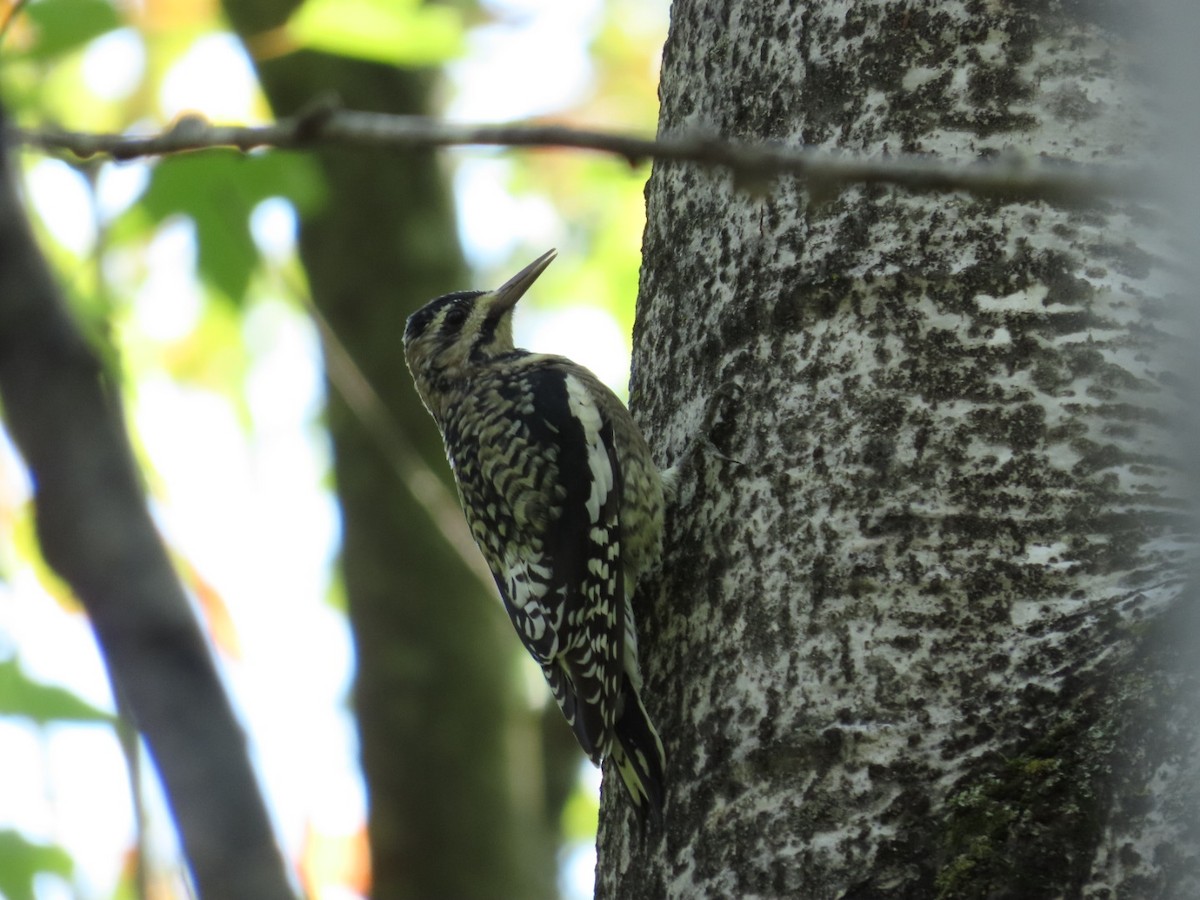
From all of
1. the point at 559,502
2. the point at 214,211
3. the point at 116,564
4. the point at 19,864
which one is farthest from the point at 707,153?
the point at 19,864

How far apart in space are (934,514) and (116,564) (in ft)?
4.83

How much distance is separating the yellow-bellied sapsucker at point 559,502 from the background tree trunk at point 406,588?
960 mm

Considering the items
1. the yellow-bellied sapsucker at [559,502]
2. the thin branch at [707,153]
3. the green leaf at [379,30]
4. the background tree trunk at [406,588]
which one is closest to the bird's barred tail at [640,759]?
the yellow-bellied sapsucker at [559,502]

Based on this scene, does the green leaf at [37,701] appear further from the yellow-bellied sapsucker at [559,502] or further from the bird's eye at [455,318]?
the bird's eye at [455,318]

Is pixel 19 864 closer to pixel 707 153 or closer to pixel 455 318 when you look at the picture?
pixel 455 318

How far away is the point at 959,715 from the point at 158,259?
426 cm

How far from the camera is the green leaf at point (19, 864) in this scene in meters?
3.50

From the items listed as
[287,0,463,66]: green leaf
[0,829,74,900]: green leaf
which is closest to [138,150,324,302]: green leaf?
[287,0,463,66]: green leaf

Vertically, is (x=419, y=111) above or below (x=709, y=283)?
above

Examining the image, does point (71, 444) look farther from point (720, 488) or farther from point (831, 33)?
point (831, 33)

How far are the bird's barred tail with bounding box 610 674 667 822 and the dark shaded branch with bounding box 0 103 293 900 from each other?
1.49 metres

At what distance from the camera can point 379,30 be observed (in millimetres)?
3244

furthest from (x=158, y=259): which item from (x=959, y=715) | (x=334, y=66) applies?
(x=959, y=715)

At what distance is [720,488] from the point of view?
2.47 m
